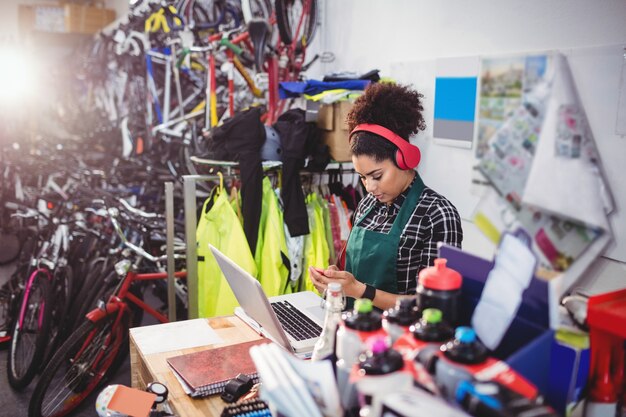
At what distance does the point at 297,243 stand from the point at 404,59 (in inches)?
46.7

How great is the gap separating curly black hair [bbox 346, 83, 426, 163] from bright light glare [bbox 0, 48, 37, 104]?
8.44 meters

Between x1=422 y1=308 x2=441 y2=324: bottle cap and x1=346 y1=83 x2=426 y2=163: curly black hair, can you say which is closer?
x1=422 y1=308 x2=441 y2=324: bottle cap

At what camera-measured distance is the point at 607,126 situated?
1.89m

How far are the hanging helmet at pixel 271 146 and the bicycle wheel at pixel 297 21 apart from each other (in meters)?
1.31

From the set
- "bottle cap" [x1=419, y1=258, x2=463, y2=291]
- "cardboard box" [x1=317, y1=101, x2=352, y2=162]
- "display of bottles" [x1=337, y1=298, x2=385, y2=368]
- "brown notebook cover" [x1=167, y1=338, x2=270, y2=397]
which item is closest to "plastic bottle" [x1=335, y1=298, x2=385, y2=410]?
"display of bottles" [x1=337, y1=298, x2=385, y2=368]

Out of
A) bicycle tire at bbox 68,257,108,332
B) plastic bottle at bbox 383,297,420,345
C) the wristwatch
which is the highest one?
plastic bottle at bbox 383,297,420,345

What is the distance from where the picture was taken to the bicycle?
263 centimetres

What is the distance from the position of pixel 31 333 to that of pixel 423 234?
2.57 m

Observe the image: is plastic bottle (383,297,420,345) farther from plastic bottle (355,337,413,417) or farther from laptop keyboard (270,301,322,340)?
laptop keyboard (270,301,322,340)

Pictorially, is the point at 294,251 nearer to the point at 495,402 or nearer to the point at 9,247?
the point at 495,402

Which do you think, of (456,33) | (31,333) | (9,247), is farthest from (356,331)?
(9,247)

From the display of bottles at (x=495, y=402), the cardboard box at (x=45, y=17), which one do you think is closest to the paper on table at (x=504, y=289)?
the display of bottles at (x=495, y=402)

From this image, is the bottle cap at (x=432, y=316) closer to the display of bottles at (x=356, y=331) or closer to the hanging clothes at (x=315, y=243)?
the display of bottles at (x=356, y=331)

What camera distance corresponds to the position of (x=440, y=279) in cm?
99
